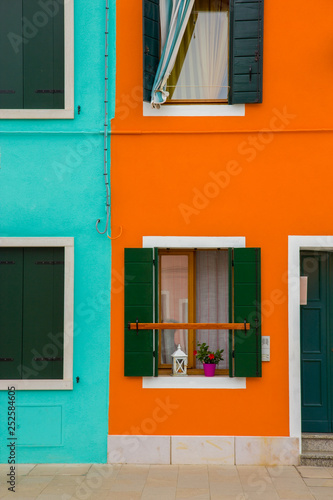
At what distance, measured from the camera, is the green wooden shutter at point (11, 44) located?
8.09m

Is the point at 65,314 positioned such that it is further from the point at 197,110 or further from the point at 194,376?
the point at 197,110

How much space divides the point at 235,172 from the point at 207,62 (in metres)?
1.39

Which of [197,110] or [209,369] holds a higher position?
[197,110]

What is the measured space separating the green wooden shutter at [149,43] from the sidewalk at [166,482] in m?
4.21

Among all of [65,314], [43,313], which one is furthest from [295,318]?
[43,313]

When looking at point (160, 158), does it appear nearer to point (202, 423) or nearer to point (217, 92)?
point (217, 92)

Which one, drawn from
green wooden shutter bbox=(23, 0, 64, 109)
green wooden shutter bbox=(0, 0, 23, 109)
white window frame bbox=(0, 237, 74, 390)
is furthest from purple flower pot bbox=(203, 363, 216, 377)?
green wooden shutter bbox=(0, 0, 23, 109)

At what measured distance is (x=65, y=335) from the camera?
7867 millimetres

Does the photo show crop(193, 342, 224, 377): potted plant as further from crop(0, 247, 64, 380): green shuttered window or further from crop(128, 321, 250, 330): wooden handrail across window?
crop(0, 247, 64, 380): green shuttered window

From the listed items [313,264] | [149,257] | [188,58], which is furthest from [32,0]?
[313,264]

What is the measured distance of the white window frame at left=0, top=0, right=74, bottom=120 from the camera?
314 inches

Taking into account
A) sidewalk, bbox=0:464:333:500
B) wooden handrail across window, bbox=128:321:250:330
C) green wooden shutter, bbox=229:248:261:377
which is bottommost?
sidewalk, bbox=0:464:333:500

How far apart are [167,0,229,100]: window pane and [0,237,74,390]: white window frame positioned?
88.1 inches

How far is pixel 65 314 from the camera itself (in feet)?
25.8
